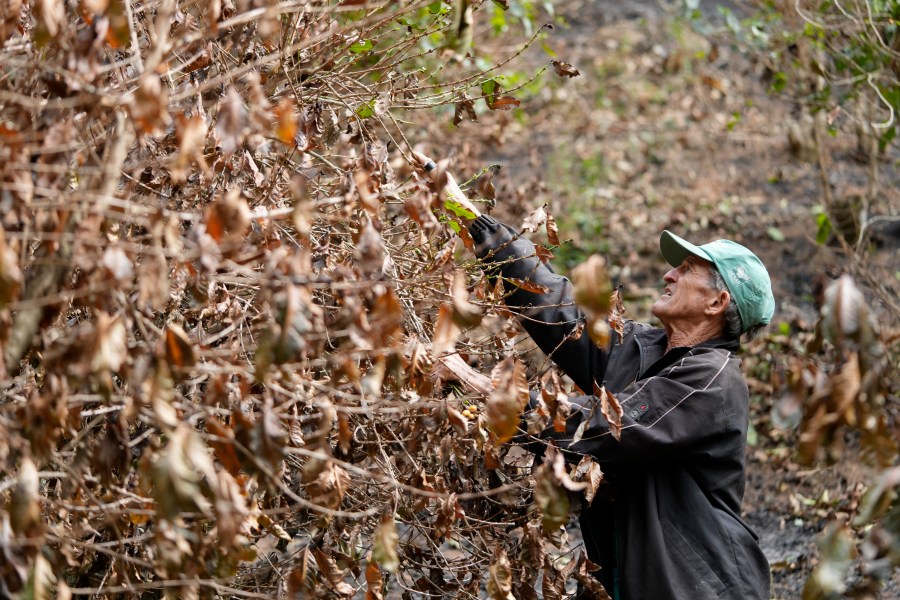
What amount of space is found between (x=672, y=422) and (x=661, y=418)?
0.13 ft

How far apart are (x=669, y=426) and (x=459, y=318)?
0.99 metres

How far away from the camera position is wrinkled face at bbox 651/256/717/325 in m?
3.34

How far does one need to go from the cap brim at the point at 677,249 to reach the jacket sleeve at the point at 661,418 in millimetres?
448

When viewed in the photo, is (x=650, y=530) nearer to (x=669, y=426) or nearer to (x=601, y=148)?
(x=669, y=426)

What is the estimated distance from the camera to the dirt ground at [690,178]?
18.3 ft

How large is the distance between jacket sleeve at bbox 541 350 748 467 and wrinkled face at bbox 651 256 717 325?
0.28 meters

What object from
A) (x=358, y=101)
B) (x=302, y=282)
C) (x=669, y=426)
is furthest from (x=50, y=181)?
(x=669, y=426)

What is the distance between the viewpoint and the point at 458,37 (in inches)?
90.0

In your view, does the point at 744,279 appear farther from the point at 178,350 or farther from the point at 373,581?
the point at 178,350

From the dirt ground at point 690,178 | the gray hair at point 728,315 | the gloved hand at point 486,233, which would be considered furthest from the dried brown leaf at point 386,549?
the dirt ground at point 690,178

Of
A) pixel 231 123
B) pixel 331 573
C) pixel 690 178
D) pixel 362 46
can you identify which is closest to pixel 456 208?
pixel 362 46

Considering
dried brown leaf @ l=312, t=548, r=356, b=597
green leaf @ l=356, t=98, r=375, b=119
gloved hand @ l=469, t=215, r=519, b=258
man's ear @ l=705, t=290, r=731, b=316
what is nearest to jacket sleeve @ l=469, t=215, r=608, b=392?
gloved hand @ l=469, t=215, r=519, b=258

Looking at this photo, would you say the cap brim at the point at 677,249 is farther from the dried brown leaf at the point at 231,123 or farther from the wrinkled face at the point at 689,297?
the dried brown leaf at the point at 231,123

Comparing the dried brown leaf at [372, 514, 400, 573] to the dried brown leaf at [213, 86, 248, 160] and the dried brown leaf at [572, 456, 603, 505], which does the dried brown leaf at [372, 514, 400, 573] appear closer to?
the dried brown leaf at [572, 456, 603, 505]
